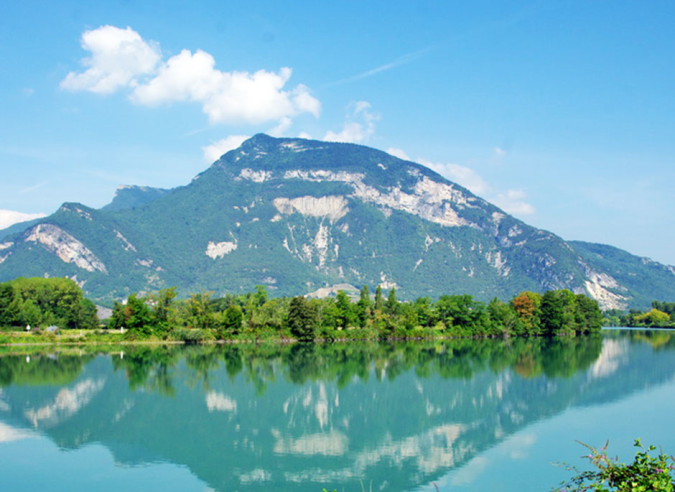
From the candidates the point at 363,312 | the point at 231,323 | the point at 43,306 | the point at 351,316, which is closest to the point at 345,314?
the point at 351,316

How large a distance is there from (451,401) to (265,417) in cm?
979

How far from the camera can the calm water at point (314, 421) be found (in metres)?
18.2


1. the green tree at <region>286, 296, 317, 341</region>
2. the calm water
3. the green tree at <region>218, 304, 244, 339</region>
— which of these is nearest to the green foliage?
the green tree at <region>218, 304, 244, 339</region>

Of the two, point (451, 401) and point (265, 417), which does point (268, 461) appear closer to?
point (265, 417)

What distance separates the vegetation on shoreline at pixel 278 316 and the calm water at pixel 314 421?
46.9 feet

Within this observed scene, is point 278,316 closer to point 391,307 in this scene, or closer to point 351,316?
point 351,316

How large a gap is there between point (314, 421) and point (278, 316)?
134 ft

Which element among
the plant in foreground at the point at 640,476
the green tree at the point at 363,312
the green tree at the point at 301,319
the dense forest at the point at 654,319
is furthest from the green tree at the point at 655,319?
the plant in foreground at the point at 640,476

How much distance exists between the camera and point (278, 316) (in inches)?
→ 2584

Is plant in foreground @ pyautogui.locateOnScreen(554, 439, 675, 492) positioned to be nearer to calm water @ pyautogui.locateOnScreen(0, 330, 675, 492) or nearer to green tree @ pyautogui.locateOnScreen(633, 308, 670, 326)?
calm water @ pyautogui.locateOnScreen(0, 330, 675, 492)

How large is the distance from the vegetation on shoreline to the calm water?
46.9 feet

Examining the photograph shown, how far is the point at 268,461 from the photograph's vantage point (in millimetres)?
19266

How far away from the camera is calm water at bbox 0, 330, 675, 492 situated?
59.6ft

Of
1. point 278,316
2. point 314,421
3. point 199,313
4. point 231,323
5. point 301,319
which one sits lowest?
point 314,421
